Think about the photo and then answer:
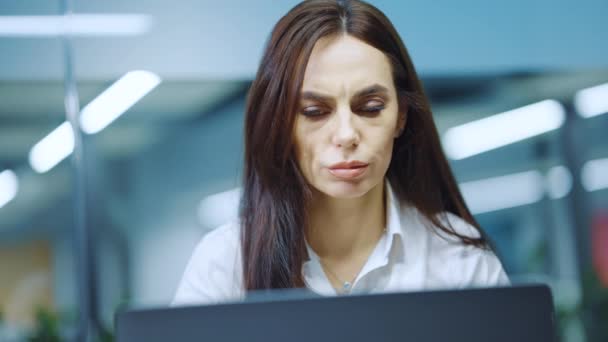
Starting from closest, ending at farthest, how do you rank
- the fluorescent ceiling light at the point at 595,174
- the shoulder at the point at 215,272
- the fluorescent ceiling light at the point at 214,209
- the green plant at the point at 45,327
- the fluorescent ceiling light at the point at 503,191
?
the shoulder at the point at 215,272
the fluorescent ceiling light at the point at 214,209
the green plant at the point at 45,327
the fluorescent ceiling light at the point at 503,191
the fluorescent ceiling light at the point at 595,174

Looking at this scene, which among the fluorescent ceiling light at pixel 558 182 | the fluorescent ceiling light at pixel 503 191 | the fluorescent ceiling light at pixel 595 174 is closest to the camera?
the fluorescent ceiling light at pixel 503 191

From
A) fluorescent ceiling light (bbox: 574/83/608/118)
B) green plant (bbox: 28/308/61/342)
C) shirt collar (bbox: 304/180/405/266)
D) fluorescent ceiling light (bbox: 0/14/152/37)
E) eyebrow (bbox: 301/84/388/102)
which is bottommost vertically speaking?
green plant (bbox: 28/308/61/342)

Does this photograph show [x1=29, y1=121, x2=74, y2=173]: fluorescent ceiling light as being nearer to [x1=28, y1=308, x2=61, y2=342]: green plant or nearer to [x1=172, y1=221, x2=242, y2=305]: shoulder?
[x1=28, y1=308, x2=61, y2=342]: green plant

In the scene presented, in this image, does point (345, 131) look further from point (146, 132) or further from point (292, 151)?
point (146, 132)

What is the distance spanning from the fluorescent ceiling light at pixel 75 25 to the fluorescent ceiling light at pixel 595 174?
2.15 meters

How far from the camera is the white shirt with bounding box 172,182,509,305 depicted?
1543mm

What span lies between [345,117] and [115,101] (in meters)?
1.52

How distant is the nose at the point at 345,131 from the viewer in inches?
60.7

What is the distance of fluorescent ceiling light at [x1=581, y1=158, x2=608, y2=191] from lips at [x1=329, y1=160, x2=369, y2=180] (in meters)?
2.15

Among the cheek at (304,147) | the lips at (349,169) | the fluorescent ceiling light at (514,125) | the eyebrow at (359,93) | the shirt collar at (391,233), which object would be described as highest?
the fluorescent ceiling light at (514,125)

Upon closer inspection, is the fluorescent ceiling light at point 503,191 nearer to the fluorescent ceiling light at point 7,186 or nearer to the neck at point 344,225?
the neck at point 344,225

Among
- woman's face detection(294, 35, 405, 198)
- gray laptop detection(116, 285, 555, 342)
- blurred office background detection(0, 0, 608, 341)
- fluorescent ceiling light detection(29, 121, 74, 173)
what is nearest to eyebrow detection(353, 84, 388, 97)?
woman's face detection(294, 35, 405, 198)

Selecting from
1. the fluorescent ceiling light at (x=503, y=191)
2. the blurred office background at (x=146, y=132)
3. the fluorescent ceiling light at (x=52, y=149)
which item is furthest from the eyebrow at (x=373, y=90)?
the fluorescent ceiling light at (x=52, y=149)

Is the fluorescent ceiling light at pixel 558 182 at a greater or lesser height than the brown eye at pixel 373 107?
lesser
